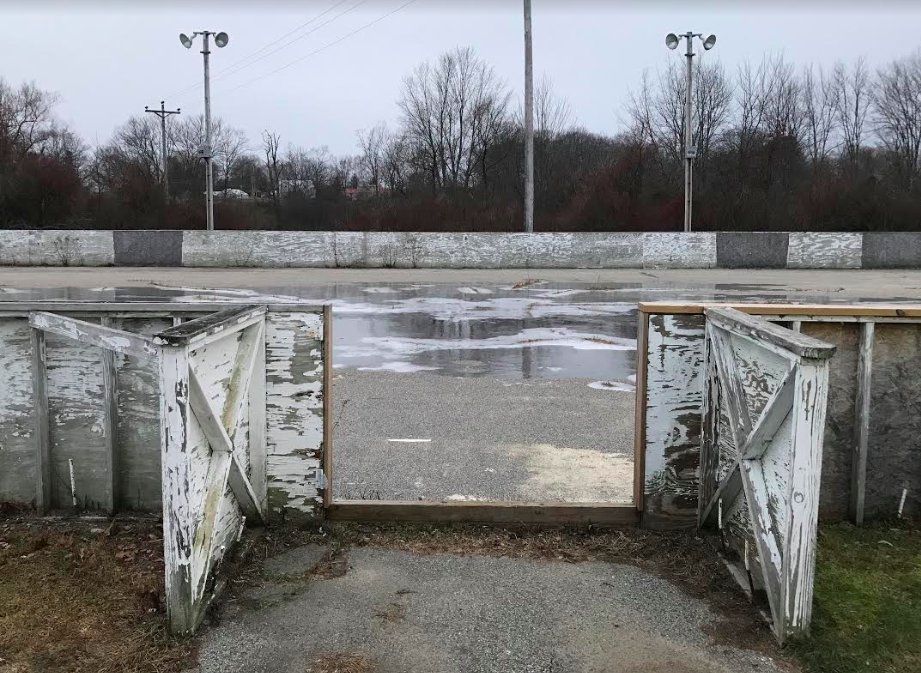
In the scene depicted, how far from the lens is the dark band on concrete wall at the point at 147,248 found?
77.6 feet

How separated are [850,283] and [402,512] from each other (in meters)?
17.2

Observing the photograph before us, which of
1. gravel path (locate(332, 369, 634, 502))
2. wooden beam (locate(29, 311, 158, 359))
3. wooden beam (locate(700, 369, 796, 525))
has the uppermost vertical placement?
wooden beam (locate(29, 311, 158, 359))

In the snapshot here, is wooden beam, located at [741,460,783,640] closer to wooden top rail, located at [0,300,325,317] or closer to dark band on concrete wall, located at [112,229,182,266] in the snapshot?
wooden top rail, located at [0,300,325,317]

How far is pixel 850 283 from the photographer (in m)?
18.5

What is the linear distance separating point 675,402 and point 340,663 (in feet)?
6.92

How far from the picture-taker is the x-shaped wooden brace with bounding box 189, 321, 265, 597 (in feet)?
10.0

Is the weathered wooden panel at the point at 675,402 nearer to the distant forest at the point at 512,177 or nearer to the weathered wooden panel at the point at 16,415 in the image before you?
the weathered wooden panel at the point at 16,415

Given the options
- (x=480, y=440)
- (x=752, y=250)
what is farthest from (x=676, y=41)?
(x=480, y=440)

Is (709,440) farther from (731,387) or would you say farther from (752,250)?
(752,250)

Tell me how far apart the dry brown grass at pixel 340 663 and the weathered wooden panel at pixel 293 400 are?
49.6 inches

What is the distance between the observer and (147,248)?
23.8 metres

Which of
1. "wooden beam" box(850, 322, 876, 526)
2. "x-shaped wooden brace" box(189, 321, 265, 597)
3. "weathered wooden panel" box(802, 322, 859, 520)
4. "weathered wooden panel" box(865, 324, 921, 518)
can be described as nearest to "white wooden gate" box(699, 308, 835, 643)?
"weathered wooden panel" box(802, 322, 859, 520)

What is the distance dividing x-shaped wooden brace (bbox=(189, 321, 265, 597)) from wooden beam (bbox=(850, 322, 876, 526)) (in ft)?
10.0

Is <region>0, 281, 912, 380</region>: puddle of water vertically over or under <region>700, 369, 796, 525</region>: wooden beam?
under
